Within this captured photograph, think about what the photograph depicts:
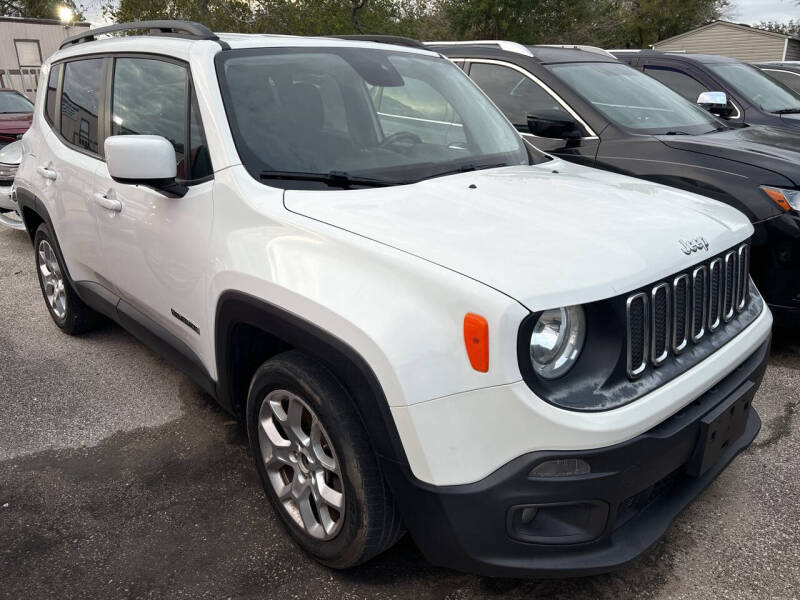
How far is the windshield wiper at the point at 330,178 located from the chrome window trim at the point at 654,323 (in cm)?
105

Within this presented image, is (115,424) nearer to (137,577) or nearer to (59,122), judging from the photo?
(137,577)

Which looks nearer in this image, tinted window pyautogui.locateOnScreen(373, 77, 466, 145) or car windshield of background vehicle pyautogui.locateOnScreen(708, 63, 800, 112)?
tinted window pyautogui.locateOnScreen(373, 77, 466, 145)

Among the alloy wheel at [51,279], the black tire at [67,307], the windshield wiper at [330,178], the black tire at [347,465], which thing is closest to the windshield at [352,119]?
the windshield wiper at [330,178]

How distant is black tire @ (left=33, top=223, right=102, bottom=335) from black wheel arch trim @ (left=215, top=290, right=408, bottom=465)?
223 centimetres

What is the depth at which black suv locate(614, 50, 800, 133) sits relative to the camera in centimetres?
669

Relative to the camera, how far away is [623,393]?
190 cm

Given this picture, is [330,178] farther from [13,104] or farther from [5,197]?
[13,104]

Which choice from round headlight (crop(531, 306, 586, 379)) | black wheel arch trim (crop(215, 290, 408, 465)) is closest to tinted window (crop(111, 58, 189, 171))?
black wheel arch trim (crop(215, 290, 408, 465))

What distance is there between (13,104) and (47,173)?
27.6ft

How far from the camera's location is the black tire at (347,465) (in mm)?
2061

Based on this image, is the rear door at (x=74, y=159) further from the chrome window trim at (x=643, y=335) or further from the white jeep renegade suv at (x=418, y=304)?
the chrome window trim at (x=643, y=335)

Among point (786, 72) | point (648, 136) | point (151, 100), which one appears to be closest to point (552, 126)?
point (648, 136)

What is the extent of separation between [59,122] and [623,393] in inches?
140

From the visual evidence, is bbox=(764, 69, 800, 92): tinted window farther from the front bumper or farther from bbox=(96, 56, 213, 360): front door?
the front bumper
